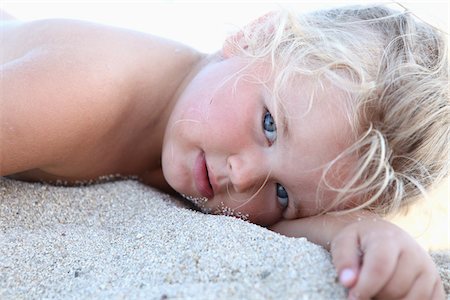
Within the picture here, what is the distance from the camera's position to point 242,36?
1.30m

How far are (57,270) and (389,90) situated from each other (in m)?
0.67

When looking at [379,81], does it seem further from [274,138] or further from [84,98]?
[84,98]

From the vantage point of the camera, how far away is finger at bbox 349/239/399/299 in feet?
2.24

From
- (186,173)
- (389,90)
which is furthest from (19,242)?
(389,90)

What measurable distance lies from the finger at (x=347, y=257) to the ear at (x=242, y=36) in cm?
61

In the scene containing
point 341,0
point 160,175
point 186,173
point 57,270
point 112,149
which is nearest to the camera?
point 57,270

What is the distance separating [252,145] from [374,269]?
0.44 metres

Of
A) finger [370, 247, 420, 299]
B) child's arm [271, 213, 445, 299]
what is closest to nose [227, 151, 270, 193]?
child's arm [271, 213, 445, 299]

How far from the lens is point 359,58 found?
43.7 inches

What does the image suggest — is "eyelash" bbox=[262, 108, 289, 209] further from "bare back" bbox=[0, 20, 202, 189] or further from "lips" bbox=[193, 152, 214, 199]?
"bare back" bbox=[0, 20, 202, 189]

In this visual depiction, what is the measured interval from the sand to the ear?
382 millimetres

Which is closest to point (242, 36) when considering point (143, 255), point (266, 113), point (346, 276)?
point (266, 113)

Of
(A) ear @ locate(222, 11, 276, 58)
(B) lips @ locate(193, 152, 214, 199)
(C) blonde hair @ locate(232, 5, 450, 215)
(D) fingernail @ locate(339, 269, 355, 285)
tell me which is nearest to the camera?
(D) fingernail @ locate(339, 269, 355, 285)

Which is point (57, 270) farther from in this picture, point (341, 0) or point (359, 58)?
point (341, 0)
